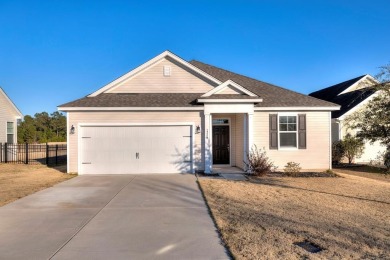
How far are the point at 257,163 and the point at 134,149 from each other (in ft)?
18.7

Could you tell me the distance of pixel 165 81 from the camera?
50.4ft

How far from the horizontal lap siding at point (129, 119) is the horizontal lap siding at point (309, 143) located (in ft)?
9.65

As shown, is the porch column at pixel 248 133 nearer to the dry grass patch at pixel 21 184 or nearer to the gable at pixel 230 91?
the gable at pixel 230 91

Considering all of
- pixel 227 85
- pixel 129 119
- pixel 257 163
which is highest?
pixel 227 85

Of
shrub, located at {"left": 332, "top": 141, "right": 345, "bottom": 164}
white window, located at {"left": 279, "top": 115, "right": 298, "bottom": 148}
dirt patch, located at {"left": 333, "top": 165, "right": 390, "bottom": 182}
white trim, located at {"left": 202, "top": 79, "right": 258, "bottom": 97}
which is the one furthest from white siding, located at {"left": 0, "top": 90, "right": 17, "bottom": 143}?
shrub, located at {"left": 332, "top": 141, "right": 345, "bottom": 164}

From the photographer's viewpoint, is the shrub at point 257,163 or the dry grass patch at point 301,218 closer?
the dry grass patch at point 301,218

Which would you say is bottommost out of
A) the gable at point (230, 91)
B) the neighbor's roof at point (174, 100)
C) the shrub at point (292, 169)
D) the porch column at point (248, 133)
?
the shrub at point (292, 169)

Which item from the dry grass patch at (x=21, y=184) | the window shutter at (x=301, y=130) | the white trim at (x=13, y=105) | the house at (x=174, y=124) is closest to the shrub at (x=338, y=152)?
the house at (x=174, y=124)

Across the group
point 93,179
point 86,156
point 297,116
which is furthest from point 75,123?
point 297,116

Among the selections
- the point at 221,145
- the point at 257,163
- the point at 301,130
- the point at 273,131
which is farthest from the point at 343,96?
the point at 257,163

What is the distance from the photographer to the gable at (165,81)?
1525 cm

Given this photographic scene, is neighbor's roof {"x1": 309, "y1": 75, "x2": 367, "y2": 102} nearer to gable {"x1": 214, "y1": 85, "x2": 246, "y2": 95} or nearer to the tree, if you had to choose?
gable {"x1": 214, "y1": 85, "x2": 246, "y2": 95}

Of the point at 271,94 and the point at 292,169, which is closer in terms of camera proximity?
the point at 292,169

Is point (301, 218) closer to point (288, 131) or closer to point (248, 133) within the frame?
point (248, 133)
